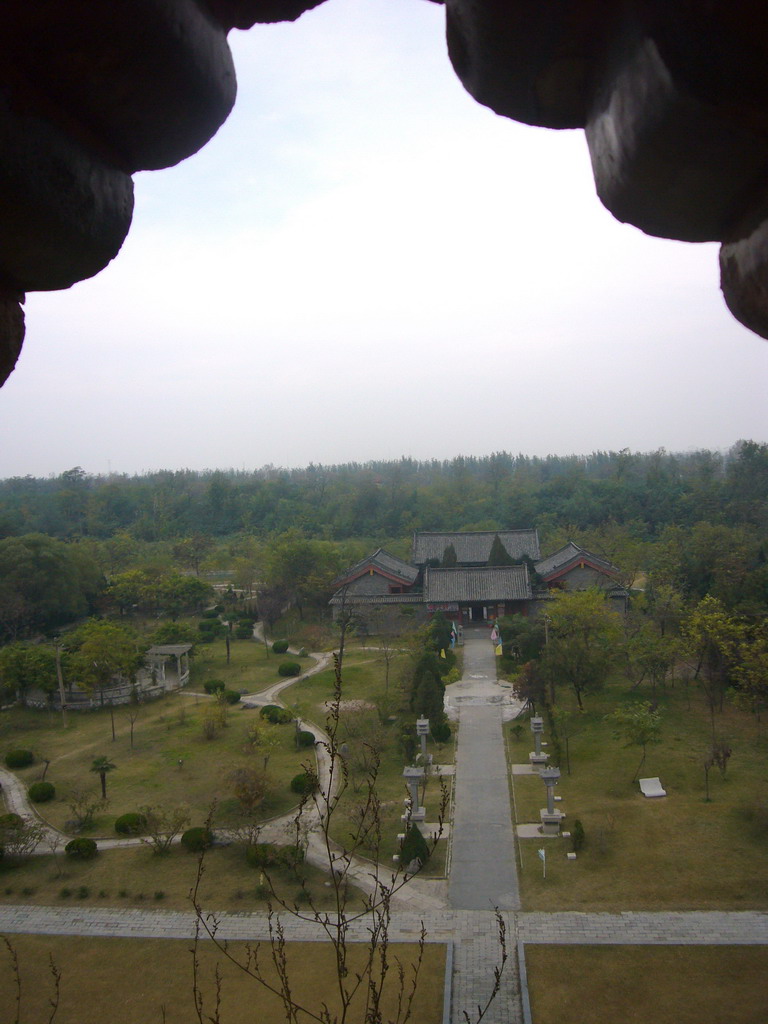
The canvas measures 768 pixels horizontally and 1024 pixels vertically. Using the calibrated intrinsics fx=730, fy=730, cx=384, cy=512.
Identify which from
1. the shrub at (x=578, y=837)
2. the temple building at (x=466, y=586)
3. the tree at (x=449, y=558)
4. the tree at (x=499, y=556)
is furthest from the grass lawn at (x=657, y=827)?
the tree at (x=449, y=558)

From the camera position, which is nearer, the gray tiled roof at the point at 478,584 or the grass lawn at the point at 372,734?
the grass lawn at the point at 372,734

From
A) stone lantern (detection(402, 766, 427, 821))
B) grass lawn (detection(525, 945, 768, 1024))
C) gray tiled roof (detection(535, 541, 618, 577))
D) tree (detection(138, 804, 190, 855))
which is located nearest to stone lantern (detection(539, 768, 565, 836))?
stone lantern (detection(402, 766, 427, 821))

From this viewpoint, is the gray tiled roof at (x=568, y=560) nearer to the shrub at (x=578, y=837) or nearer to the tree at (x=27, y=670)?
the shrub at (x=578, y=837)

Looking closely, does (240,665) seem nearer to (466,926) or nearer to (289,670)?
(289,670)

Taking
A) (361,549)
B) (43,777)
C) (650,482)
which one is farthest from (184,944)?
(650,482)

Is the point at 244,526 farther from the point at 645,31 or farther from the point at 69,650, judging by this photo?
the point at 645,31

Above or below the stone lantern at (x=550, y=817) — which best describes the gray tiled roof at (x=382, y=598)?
above
